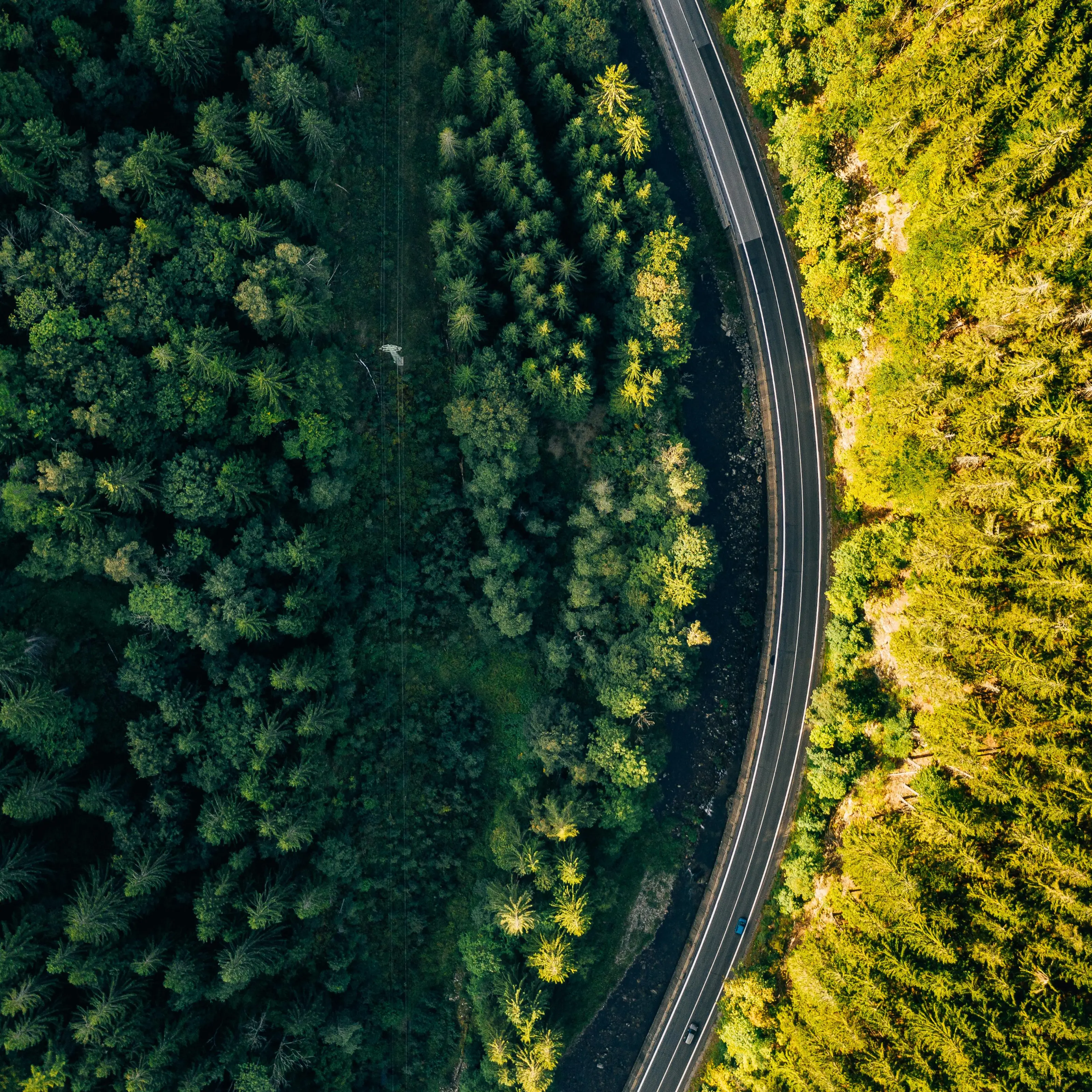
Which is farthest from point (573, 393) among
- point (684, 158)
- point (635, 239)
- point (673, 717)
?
point (673, 717)

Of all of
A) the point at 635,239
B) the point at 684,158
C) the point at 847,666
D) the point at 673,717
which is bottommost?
the point at 673,717

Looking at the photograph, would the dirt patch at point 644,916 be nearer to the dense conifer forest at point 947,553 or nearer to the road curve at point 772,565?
the road curve at point 772,565

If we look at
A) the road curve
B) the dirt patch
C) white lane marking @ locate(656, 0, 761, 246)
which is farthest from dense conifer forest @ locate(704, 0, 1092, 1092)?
the dirt patch

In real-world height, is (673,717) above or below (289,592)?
below

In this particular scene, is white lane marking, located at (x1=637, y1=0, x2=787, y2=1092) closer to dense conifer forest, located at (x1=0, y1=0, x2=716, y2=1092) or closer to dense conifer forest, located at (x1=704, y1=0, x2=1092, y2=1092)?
dense conifer forest, located at (x1=704, y1=0, x2=1092, y2=1092)

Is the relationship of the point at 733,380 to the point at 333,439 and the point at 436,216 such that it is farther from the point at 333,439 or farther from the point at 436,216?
the point at 333,439
